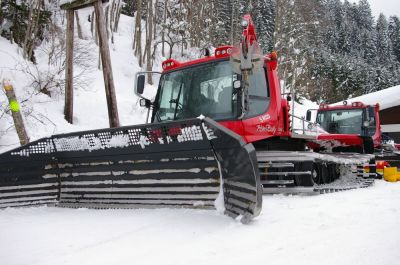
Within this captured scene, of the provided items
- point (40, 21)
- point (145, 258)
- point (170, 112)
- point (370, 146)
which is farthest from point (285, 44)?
point (145, 258)

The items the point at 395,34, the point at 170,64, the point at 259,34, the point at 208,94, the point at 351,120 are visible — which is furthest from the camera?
the point at 395,34

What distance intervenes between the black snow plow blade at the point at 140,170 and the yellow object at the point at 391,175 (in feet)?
22.0

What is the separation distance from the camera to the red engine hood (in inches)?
339

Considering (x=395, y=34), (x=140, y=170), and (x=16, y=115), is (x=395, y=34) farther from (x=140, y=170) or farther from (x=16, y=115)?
(x=140, y=170)

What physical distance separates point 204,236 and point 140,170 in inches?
52.7

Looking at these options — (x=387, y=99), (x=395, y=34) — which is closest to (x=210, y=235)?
(x=387, y=99)

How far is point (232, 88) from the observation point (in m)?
5.46

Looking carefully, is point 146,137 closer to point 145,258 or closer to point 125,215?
point 125,215

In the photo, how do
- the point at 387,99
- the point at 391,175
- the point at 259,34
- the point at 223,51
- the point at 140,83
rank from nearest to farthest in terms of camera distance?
the point at 223,51
the point at 140,83
the point at 391,175
the point at 387,99
the point at 259,34

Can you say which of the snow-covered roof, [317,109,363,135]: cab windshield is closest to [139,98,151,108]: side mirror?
[317,109,363,135]: cab windshield

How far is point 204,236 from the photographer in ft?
11.5

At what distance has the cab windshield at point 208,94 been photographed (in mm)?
5477

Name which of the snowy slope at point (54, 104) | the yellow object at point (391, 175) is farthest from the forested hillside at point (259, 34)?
the yellow object at point (391, 175)

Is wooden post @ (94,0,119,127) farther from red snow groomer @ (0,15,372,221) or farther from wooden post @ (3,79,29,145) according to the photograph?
red snow groomer @ (0,15,372,221)
